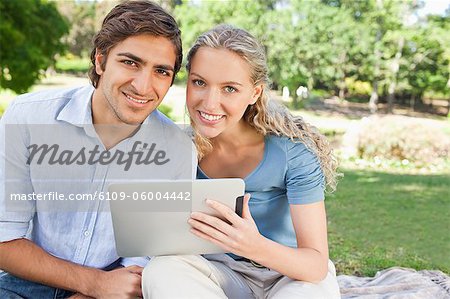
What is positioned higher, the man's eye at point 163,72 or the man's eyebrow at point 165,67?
the man's eyebrow at point 165,67

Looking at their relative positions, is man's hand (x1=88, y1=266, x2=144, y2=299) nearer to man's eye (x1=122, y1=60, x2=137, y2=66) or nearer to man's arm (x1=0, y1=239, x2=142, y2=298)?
man's arm (x1=0, y1=239, x2=142, y2=298)

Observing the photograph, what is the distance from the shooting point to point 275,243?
5.81ft

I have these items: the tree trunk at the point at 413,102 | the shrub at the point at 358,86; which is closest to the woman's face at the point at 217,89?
the shrub at the point at 358,86

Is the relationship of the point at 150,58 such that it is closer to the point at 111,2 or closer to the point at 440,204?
the point at 440,204

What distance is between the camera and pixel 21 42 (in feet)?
32.6

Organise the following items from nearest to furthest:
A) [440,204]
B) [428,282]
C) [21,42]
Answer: [428,282], [440,204], [21,42]

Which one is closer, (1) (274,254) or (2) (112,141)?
(1) (274,254)

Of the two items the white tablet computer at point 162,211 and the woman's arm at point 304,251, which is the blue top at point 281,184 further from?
the white tablet computer at point 162,211

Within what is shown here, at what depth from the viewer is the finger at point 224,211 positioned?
1.65 meters

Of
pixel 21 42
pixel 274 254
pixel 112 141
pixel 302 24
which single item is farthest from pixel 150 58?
pixel 302 24

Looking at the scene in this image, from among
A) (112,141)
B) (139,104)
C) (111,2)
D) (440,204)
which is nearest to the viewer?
(139,104)

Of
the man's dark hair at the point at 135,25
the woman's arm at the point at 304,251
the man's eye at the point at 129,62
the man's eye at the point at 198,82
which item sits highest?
the man's dark hair at the point at 135,25

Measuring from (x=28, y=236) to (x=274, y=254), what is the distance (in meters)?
0.92

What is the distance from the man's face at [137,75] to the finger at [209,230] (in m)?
0.47
